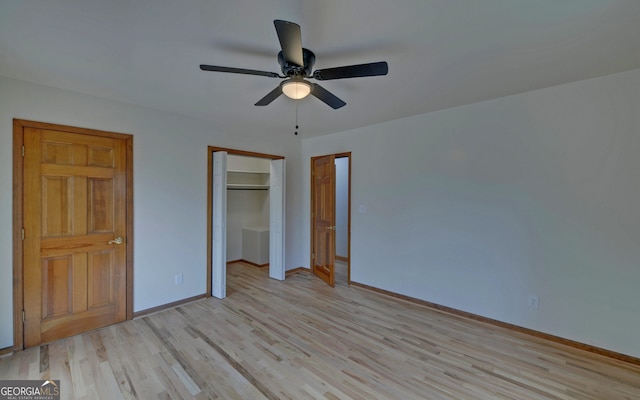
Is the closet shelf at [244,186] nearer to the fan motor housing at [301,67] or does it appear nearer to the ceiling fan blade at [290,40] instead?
the fan motor housing at [301,67]

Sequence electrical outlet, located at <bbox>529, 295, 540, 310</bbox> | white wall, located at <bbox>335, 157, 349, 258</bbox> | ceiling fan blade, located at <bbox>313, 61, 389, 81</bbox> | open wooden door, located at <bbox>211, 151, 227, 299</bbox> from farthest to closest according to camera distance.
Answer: white wall, located at <bbox>335, 157, 349, 258</bbox> < open wooden door, located at <bbox>211, 151, 227, 299</bbox> < electrical outlet, located at <bbox>529, 295, 540, 310</bbox> < ceiling fan blade, located at <bbox>313, 61, 389, 81</bbox>

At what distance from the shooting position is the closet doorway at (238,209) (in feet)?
12.3

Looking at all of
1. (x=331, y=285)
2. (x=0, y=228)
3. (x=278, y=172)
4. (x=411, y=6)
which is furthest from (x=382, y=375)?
(x=0, y=228)

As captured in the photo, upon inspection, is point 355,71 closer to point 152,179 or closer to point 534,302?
point 152,179

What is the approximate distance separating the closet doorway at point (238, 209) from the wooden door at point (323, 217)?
2.12ft

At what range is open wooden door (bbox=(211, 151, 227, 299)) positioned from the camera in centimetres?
372

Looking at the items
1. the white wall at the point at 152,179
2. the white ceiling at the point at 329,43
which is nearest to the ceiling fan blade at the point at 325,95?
the white ceiling at the point at 329,43

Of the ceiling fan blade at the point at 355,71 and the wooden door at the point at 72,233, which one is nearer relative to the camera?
the ceiling fan blade at the point at 355,71

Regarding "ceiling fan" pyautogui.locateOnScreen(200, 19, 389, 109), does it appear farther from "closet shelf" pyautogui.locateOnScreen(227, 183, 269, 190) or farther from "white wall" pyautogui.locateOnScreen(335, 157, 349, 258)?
"white wall" pyautogui.locateOnScreen(335, 157, 349, 258)

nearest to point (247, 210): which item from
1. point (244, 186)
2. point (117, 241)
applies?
point (244, 186)

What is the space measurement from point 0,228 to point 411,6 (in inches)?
149

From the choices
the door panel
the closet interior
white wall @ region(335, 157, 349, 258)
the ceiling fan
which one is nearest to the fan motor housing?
the ceiling fan

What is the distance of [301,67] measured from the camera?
1897 mm

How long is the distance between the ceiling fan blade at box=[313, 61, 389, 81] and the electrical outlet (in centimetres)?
279
